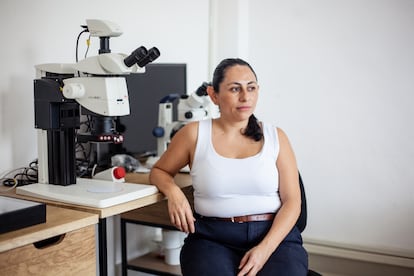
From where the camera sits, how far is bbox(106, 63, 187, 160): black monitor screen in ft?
8.02

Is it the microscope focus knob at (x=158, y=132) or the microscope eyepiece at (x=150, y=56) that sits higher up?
the microscope eyepiece at (x=150, y=56)

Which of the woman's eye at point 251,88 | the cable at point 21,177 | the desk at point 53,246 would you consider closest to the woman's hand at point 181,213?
the desk at point 53,246

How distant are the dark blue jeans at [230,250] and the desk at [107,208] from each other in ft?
0.67

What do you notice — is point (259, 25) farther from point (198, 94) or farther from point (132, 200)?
point (132, 200)

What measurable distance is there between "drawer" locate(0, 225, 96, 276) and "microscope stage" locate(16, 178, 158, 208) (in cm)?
12

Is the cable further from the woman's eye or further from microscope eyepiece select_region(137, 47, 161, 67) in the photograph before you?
the woman's eye

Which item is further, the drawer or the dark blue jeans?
the dark blue jeans

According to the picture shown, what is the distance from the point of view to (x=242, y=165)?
1.85 metres

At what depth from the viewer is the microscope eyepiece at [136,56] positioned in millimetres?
1722

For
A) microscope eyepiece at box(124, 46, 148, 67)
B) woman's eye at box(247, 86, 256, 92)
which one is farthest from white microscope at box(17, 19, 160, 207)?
woman's eye at box(247, 86, 256, 92)

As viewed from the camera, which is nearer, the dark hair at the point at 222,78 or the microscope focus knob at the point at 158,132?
the dark hair at the point at 222,78

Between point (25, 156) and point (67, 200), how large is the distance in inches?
21.7

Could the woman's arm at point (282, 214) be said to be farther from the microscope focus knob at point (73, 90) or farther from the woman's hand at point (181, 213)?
the microscope focus knob at point (73, 90)

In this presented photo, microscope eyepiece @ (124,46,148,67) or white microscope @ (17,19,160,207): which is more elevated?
microscope eyepiece @ (124,46,148,67)
